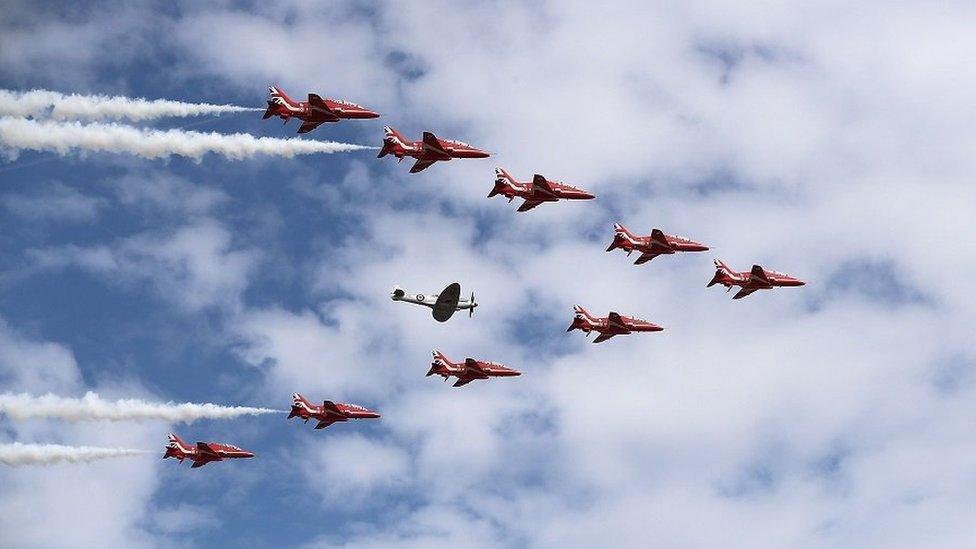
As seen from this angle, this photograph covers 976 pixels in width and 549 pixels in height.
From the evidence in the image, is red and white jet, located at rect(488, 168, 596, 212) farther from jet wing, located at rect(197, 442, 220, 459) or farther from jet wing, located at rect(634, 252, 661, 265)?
jet wing, located at rect(197, 442, 220, 459)

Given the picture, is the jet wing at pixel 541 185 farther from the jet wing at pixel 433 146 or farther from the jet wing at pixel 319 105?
the jet wing at pixel 319 105

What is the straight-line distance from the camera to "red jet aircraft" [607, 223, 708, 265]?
172 m

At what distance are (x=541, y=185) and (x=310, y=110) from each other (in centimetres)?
3514

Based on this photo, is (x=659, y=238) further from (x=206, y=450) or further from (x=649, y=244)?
(x=206, y=450)

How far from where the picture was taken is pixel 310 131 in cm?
16238

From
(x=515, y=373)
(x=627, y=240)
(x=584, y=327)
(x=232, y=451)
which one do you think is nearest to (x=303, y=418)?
(x=232, y=451)

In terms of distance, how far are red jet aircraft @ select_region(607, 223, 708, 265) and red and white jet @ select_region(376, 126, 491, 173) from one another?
25.2m

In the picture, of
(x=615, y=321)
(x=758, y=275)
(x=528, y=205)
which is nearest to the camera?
(x=528, y=205)

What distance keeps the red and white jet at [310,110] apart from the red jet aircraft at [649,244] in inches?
1637

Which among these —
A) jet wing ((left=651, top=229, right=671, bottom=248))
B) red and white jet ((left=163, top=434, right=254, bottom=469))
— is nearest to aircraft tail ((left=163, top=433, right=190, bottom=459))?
red and white jet ((left=163, top=434, right=254, bottom=469))

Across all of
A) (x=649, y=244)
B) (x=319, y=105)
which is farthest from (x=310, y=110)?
(x=649, y=244)

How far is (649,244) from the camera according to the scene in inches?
6816

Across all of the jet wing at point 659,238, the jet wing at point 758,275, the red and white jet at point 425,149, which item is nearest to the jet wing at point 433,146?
the red and white jet at point 425,149

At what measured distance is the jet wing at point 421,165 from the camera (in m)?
166
